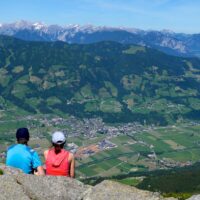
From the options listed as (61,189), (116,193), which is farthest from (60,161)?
(116,193)

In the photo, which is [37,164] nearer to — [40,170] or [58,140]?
[40,170]

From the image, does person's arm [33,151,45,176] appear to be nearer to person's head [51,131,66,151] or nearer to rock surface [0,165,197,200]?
person's head [51,131,66,151]

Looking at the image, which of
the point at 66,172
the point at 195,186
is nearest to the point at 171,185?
the point at 195,186

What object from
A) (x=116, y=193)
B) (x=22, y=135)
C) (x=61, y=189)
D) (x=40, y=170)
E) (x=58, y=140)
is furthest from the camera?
(x=22, y=135)

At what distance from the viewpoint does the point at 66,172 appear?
21141 millimetres

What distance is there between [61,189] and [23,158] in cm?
389

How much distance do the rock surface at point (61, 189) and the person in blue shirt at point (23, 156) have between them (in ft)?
7.81

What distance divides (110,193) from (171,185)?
186239 mm

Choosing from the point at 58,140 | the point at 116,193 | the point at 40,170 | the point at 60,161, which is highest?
the point at 58,140

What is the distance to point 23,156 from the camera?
21.1m

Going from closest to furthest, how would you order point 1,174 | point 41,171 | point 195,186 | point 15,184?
point 15,184, point 1,174, point 41,171, point 195,186

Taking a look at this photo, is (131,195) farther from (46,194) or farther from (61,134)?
(61,134)

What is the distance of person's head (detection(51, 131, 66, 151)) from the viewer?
20516 millimetres

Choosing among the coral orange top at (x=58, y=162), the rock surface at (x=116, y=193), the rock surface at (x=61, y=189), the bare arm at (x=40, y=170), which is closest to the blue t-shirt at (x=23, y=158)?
the bare arm at (x=40, y=170)
